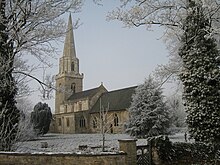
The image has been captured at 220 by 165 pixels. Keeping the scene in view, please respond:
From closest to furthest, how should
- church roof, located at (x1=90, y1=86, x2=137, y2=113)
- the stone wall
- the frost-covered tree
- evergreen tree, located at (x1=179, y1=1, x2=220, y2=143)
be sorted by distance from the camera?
1. the stone wall
2. evergreen tree, located at (x1=179, y1=1, x2=220, y2=143)
3. the frost-covered tree
4. church roof, located at (x1=90, y1=86, x2=137, y2=113)

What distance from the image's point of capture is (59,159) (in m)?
8.70

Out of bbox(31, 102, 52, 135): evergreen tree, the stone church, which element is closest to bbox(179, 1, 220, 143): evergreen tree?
bbox(31, 102, 52, 135): evergreen tree

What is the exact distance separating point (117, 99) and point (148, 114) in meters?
24.6

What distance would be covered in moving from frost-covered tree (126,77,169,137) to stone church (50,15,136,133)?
16.0m

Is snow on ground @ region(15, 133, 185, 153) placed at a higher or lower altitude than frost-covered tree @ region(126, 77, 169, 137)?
lower

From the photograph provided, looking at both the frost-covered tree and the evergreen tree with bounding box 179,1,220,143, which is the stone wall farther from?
the frost-covered tree

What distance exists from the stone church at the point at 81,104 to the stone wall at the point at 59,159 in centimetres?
3304

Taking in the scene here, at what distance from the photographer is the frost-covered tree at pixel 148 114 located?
2516 cm

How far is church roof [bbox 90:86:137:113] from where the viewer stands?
46247mm

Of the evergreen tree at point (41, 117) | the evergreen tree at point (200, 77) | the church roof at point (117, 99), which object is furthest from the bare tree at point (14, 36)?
the church roof at point (117, 99)

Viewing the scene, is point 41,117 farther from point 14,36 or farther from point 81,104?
point 14,36

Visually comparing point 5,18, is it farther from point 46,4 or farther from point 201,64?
point 201,64

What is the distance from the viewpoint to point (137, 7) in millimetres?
13781

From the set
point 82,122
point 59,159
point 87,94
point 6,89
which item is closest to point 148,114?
point 6,89
